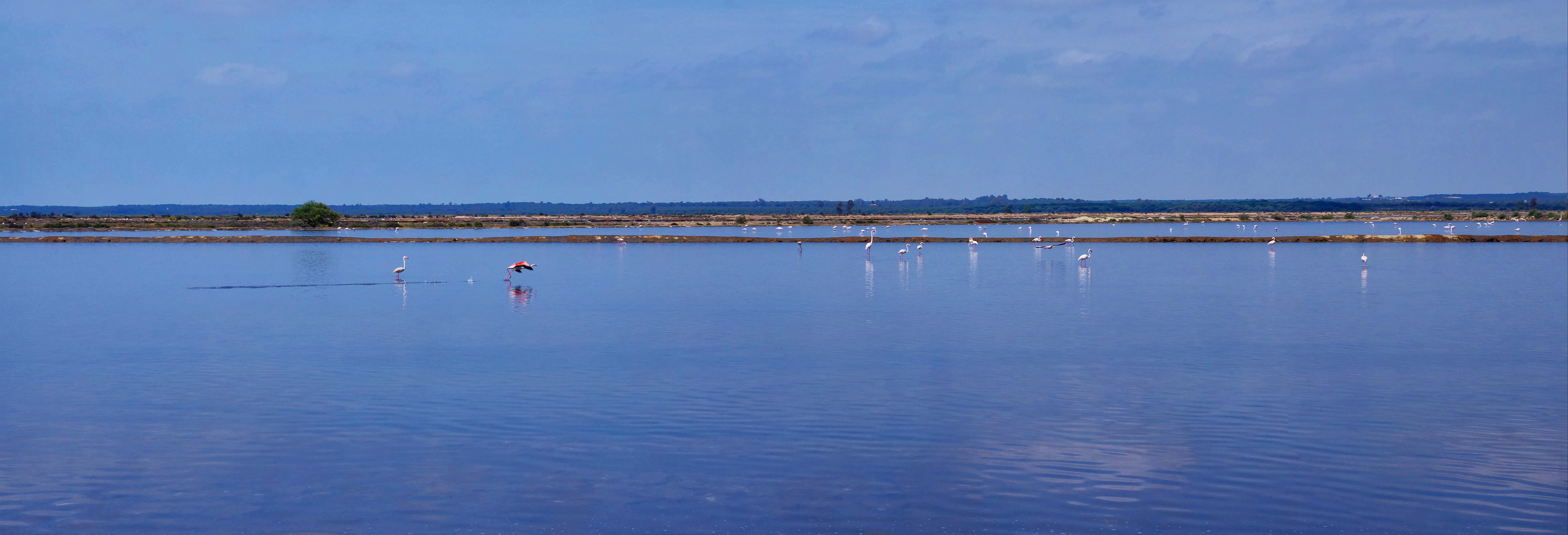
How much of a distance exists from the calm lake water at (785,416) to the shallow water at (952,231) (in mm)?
43136

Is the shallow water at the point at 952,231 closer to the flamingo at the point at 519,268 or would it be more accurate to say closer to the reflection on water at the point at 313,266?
the reflection on water at the point at 313,266

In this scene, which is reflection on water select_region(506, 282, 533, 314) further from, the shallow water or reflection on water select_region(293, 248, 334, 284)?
the shallow water

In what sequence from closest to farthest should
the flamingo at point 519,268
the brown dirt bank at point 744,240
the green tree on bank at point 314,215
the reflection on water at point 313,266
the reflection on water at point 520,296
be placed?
the reflection on water at point 520,296
the flamingo at point 519,268
the reflection on water at point 313,266
the brown dirt bank at point 744,240
the green tree on bank at point 314,215

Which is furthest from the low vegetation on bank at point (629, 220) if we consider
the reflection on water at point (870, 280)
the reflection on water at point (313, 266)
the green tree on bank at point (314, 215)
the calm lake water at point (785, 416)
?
the calm lake water at point (785, 416)

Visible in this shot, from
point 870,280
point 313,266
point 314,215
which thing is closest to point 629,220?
point 314,215

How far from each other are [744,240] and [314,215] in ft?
123

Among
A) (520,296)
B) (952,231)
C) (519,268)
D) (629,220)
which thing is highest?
(519,268)

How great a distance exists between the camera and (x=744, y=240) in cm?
6400

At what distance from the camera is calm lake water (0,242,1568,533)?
9148 millimetres

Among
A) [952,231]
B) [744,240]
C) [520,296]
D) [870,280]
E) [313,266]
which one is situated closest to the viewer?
[520,296]

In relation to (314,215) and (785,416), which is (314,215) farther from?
(785,416)

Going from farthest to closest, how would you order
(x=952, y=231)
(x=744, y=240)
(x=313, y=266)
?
(x=952, y=231)
(x=744, y=240)
(x=313, y=266)

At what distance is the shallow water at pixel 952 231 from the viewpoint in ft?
244

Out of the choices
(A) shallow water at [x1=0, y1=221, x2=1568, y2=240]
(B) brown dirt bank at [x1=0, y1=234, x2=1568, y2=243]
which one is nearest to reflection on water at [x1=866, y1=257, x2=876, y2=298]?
(B) brown dirt bank at [x1=0, y1=234, x2=1568, y2=243]
